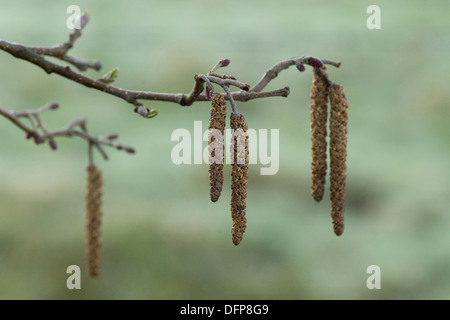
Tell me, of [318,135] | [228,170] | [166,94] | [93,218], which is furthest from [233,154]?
[228,170]

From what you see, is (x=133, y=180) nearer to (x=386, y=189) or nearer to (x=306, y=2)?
(x=386, y=189)

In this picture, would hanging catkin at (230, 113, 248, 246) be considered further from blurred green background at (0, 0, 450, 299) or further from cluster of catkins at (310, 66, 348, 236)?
blurred green background at (0, 0, 450, 299)

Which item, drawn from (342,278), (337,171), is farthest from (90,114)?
(337,171)

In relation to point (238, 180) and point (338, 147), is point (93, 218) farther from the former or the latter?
point (338, 147)

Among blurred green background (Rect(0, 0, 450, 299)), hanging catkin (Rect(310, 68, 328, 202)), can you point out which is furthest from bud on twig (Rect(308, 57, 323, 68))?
blurred green background (Rect(0, 0, 450, 299))

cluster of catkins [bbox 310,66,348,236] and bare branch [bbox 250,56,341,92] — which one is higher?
bare branch [bbox 250,56,341,92]

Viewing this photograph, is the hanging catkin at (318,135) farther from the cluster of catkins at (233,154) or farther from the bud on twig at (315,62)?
the cluster of catkins at (233,154)

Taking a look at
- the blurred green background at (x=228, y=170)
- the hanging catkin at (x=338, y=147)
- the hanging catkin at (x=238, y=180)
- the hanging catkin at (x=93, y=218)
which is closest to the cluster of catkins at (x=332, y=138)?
the hanging catkin at (x=338, y=147)
